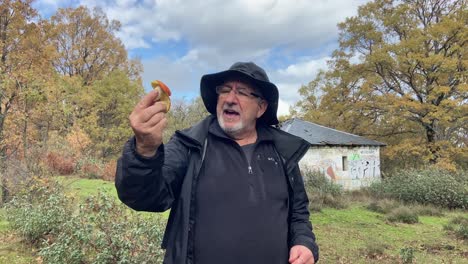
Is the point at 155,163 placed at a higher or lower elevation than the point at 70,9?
lower

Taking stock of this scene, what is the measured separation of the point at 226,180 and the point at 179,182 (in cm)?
25

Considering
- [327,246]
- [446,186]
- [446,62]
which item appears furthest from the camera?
[446,62]

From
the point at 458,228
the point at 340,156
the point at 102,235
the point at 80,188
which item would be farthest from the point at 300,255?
the point at 340,156

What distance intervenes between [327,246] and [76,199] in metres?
5.24

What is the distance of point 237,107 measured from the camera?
2244 mm

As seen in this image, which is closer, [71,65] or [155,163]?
[155,163]

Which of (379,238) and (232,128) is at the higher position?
(232,128)

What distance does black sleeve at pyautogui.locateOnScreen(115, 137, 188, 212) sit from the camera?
5.24 feet

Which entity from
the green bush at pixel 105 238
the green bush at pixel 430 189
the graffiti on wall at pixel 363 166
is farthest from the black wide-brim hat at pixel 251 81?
the graffiti on wall at pixel 363 166

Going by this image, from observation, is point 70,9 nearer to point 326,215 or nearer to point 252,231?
point 326,215

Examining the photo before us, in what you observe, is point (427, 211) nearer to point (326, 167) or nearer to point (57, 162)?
point (326, 167)

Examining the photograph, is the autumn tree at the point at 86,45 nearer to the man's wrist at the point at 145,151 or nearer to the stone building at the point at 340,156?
the stone building at the point at 340,156

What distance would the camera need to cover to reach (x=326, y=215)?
12.3 meters

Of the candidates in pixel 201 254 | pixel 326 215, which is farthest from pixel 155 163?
pixel 326 215
